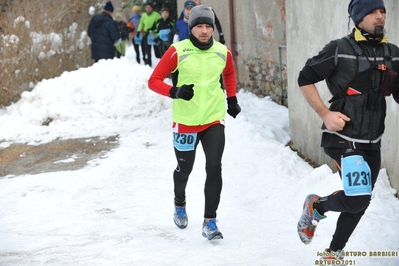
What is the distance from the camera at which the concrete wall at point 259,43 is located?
449 inches

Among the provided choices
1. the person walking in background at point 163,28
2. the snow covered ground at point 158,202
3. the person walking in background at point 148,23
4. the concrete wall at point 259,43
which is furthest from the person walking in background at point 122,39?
the snow covered ground at point 158,202

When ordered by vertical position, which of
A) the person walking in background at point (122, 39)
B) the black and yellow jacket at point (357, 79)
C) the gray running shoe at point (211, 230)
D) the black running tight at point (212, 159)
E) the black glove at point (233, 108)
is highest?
the black and yellow jacket at point (357, 79)

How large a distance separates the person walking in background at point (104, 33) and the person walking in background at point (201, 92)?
9.18 metres

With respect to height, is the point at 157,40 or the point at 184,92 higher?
the point at 184,92

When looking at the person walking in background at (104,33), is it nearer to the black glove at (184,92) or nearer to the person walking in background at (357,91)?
the black glove at (184,92)

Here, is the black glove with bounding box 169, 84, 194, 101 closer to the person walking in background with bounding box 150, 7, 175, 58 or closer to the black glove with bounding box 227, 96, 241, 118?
the black glove with bounding box 227, 96, 241, 118

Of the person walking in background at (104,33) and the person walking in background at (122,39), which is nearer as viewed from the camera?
the person walking in background at (104,33)

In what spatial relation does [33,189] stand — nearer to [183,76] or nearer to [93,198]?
[93,198]

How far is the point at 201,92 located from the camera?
221 inches

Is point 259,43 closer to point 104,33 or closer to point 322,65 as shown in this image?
point 104,33

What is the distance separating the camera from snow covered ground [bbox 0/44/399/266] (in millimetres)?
5477

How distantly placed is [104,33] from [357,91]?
35.4 feet

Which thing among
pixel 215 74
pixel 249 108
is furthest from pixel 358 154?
pixel 249 108

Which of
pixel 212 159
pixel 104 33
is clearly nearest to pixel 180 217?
pixel 212 159
